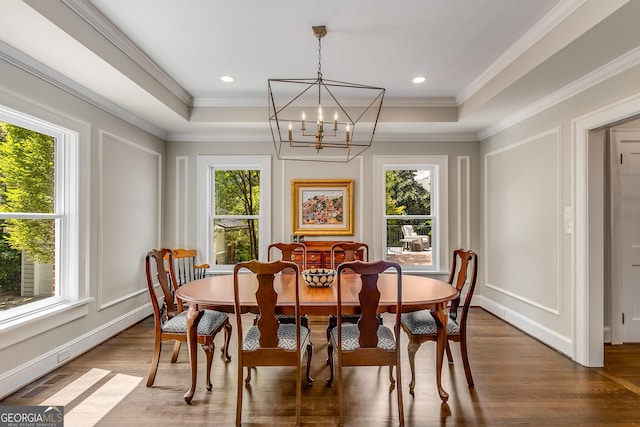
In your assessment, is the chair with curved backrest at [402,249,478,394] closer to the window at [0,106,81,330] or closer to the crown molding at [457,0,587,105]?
the crown molding at [457,0,587,105]

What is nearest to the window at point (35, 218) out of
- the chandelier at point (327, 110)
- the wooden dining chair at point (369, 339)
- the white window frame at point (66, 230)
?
the white window frame at point (66, 230)

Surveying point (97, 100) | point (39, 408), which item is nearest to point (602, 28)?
point (97, 100)

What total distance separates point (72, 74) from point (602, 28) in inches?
148

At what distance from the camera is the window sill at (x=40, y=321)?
2.20 metres

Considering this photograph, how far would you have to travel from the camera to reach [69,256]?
9.39 feet

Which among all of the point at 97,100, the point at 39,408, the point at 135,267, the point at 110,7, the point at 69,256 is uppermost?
the point at 110,7

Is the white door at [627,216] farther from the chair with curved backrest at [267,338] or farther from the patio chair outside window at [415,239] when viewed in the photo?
the chair with curved backrest at [267,338]

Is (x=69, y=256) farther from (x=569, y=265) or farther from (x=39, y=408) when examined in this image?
(x=569, y=265)

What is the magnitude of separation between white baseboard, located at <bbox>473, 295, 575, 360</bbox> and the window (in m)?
4.39

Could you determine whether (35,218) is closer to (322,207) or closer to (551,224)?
(322,207)

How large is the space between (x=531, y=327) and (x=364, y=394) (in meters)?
2.20

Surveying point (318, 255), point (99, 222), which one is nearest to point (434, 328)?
point (318, 255)

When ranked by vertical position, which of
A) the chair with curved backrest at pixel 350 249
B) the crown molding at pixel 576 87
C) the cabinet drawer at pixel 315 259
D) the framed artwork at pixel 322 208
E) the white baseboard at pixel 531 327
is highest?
the crown molding at pixel 576 87

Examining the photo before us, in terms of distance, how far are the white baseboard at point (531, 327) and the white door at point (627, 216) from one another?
2.35 feet
